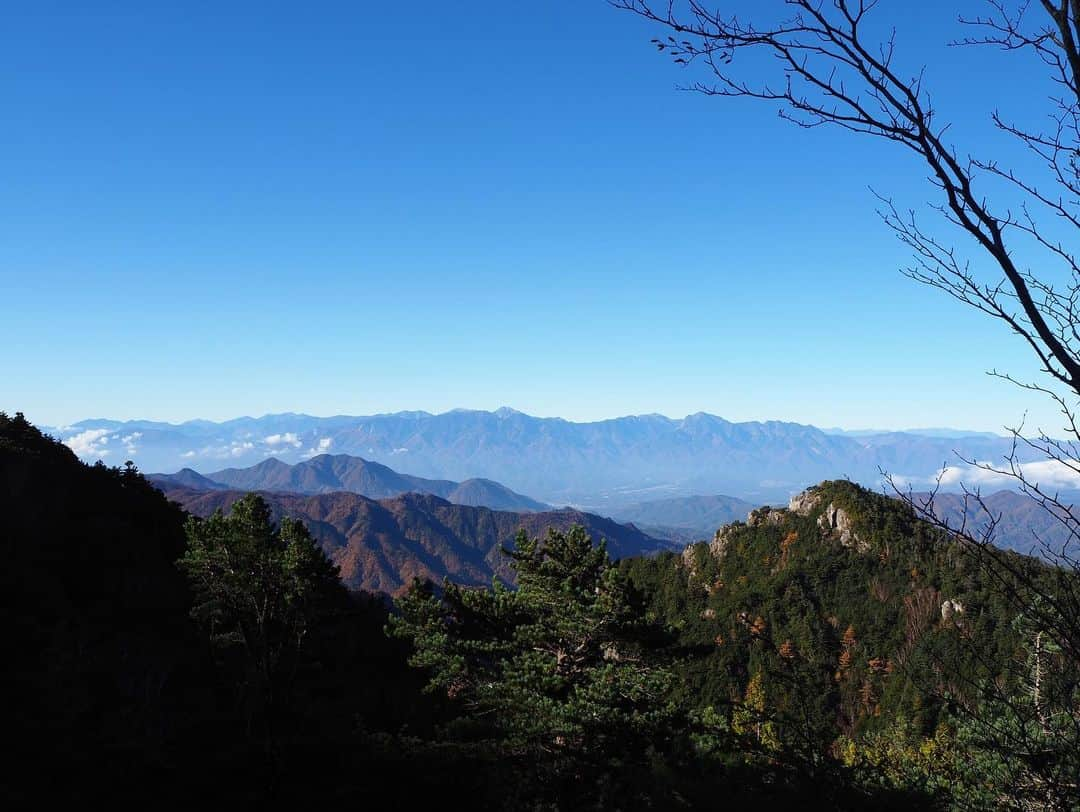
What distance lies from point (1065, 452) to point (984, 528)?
84 centimetres

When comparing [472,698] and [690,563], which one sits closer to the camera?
[472,698]

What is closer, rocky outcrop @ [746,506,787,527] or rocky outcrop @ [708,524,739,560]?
rocky outcrop @ [708,524,739,560]

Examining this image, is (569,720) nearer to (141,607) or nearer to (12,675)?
(12,675)

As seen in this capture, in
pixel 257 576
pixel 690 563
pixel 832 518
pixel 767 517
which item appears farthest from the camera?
pixel 767 517

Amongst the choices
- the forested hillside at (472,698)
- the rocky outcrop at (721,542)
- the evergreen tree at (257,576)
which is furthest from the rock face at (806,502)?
the evergreen tree at (257,576)

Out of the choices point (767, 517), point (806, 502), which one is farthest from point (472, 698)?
point (767, 517)

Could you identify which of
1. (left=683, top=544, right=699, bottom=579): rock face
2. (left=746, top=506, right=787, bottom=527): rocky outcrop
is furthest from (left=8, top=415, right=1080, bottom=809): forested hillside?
(left=746, top=506, right=787, bottom=527): rocky outcrop

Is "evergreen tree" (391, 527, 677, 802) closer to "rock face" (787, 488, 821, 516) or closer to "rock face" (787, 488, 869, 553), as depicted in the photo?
"rock face" (787, 488, 869, 553)

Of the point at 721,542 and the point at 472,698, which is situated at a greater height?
the point at 472,698

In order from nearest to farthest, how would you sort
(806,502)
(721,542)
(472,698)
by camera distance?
(472,698)
(806,502)
(721,542)

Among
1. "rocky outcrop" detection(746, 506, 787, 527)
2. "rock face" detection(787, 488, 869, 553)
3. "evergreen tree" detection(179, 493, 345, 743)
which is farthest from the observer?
"rocky outcrop" detection(746, 506, 787, 527)

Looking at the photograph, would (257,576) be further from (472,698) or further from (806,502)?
(806,502)

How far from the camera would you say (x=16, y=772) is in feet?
50.5

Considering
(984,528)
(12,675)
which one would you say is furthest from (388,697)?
(984,528)
